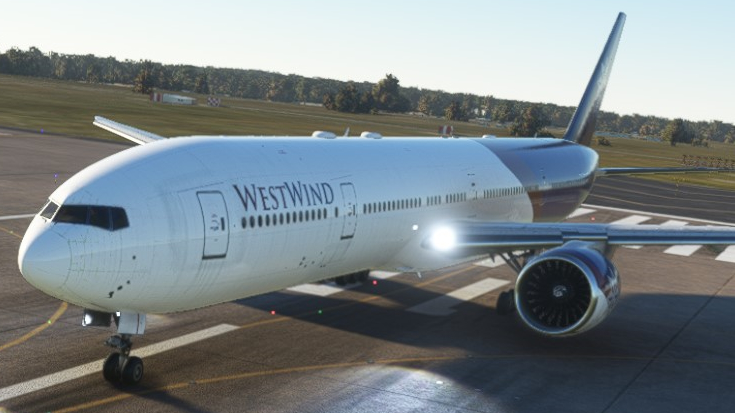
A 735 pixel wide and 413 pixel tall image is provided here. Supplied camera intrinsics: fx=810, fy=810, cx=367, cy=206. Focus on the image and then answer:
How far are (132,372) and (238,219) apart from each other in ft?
12.4

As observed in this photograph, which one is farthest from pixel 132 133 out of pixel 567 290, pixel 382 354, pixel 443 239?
pixel 567 290

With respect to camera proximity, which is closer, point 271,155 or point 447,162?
point 271,155

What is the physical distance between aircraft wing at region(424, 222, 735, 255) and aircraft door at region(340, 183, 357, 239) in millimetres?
3911

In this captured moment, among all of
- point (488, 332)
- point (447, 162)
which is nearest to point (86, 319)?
point (488, 332)

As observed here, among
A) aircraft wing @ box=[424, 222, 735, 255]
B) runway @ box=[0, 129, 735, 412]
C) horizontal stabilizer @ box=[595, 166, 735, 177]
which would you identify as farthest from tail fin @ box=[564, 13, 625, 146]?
aircraft wing @ box=[424, 222, 735, 255]

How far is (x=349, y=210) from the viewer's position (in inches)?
782

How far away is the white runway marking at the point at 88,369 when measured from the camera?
15.8 m

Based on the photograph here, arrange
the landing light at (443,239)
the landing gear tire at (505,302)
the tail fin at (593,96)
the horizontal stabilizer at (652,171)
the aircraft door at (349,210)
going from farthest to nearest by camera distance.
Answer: the tail fin at (593,96) → the horizontal stabilizer at (652,171) → the landing gear tire at (505,302) → the landing light at (443,239) → the aircraft door at (349,210)

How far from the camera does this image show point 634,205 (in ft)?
182

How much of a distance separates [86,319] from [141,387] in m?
1.80

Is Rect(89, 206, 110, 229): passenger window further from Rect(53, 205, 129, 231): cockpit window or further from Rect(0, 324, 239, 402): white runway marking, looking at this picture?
Rect(0, 324, 239, 402): white runway marking

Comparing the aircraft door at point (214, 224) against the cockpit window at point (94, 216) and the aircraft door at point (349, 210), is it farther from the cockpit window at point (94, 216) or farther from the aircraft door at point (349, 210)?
the aircraft door at point (349, 210)

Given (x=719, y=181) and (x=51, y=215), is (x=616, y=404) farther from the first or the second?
(x=719, y=181)

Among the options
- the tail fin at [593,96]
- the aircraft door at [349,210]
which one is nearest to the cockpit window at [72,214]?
the aircraft door at [349,210]
